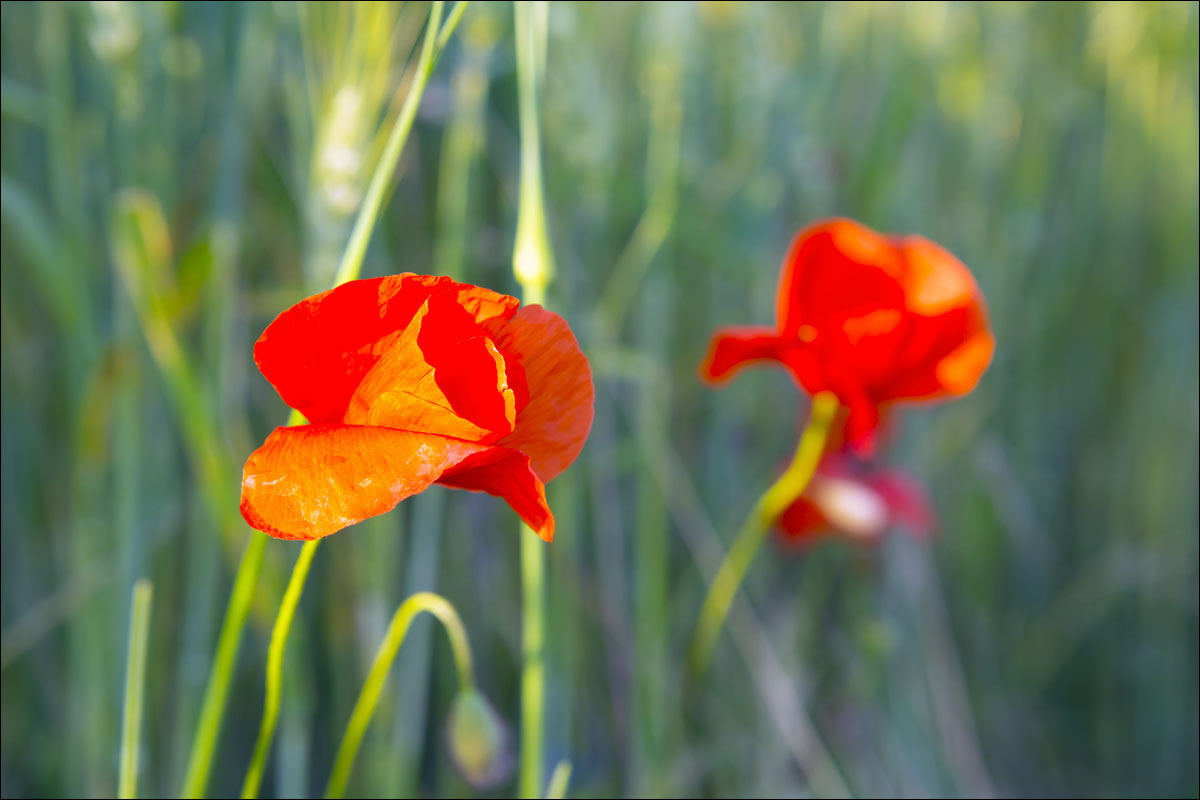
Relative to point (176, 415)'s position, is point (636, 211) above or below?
above

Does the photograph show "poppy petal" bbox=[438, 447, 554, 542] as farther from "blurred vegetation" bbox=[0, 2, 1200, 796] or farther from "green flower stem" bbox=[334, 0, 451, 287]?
"blurred vegetation" bbox=[0, 2, 1200, 796]

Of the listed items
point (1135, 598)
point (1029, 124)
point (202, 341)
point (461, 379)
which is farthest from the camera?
point (1029, 124)

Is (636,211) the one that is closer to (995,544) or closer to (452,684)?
(452,684)

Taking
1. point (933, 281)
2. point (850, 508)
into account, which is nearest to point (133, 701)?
point (933, 281)

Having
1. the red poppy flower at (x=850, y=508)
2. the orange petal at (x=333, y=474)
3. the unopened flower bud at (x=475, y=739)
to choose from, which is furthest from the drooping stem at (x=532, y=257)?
the red poppy flower at (x=850, y=508)

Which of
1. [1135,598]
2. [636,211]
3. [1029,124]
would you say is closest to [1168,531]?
[1135,598]

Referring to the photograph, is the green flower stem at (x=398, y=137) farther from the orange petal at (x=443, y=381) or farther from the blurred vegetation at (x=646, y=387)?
the blurred vegetation at (x=646, y=387)

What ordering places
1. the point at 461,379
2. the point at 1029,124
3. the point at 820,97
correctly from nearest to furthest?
the point at 461,379, the point at 820,97, the point at 1029,124
